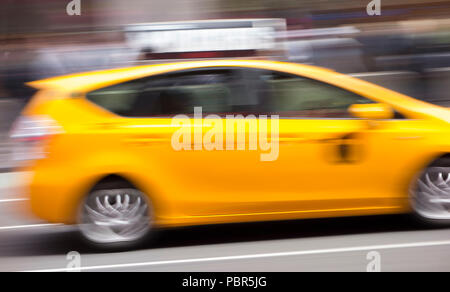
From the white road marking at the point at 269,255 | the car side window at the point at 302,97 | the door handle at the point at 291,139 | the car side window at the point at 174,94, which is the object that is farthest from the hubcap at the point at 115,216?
the car side window at the point at 302,97

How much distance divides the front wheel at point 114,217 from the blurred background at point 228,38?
4.35 m

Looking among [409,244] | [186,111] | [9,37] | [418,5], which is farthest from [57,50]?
[409,244]

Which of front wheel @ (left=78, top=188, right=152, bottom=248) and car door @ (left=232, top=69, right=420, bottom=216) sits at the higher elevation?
car door @ (left=232, top=69, right=420, bottom=216)

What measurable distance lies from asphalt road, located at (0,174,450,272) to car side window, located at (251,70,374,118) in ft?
3.16

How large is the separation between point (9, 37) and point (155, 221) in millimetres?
9416

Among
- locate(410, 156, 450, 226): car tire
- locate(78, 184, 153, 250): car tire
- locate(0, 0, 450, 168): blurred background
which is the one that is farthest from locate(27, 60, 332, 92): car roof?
locate(0, 0, 450, 168): blurred background

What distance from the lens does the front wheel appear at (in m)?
5.56

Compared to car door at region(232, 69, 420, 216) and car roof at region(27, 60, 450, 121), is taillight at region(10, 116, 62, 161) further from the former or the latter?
car door at region(232, 69, 420, 216)

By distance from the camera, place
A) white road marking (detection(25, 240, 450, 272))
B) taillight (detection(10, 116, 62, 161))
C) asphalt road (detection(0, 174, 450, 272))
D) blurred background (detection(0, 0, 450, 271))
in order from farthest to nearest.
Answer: blurred background (detection(0, 0, 450, 271))
taillight (detection(10, 116, 62, 161))
white road marking (detection(25, 240, 450, 272))
asphalt road (detection(0, 174, 450, 272))

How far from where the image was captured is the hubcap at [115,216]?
18.2ft

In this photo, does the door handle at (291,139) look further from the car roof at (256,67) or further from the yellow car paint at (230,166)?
the car roof at (256,67)

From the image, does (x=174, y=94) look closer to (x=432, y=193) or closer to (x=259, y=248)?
(x=259, y=248)

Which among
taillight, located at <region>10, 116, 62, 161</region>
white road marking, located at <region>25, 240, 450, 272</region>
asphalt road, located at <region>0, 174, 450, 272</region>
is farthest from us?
taillight, located at <region>10, 116, 62, 161</region>

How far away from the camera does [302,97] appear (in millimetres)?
5680
